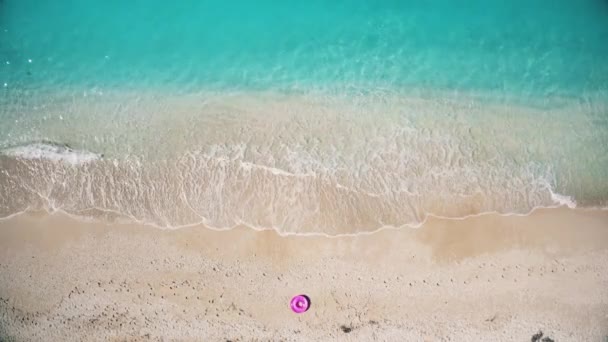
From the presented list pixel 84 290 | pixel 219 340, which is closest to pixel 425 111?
pixel 219 340

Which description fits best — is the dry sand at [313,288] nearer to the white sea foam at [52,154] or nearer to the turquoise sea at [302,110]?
the turquoise sea at [302,110]

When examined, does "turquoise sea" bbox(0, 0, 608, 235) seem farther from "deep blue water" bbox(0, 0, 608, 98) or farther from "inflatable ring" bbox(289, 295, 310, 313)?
"inflatable ring" bbox(289, 295, 310, 313)

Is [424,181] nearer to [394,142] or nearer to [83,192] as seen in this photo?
[394,142]

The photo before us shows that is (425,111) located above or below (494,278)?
above

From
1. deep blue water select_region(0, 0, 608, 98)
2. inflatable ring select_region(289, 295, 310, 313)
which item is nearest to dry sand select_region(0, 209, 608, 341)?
inflatable ring select_region(289, 295, 310, 313)

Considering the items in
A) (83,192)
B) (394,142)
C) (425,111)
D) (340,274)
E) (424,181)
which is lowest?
(340,274)

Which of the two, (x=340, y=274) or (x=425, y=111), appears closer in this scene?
(x=340, y=274)

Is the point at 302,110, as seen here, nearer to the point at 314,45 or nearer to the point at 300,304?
the point at 314,45

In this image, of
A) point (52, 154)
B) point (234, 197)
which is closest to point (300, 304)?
point (234, 197)
